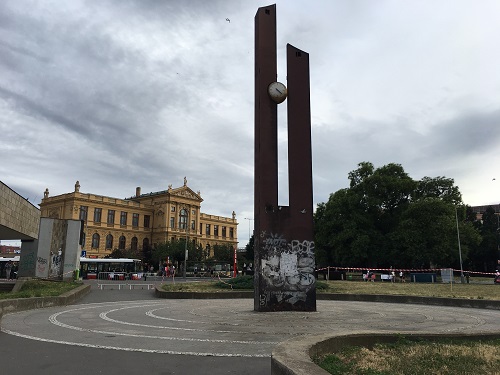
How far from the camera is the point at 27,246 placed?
35.9m

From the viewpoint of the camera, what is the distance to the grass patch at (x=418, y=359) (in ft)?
18.6

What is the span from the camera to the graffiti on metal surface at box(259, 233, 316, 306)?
49.9 ft

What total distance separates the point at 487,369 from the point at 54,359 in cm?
659

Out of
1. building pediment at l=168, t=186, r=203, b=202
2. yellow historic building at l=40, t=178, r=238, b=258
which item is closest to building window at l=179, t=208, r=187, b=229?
yellow historic building at l=40, t=178, r=238, b=258

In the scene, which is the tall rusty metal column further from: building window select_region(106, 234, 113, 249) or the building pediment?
the building pediment

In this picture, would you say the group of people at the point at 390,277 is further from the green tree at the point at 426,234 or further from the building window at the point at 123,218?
the building window at the point at 123,218

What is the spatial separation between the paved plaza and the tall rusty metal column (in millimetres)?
876

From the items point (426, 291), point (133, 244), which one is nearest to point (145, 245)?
point (133, 244)

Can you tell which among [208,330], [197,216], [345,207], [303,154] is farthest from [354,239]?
[197,216]

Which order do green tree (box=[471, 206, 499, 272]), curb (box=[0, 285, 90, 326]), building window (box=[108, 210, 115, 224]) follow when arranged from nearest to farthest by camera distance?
curb (box=[0, 285, 90, 326]), green tree (box=[471, 206, 499, 272]), building window (box=[108, 210, 115, 224])

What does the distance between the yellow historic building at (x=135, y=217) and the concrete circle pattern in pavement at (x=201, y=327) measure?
76037 mm

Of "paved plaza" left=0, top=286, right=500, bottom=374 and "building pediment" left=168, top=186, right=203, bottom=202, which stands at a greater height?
"building pediment" left=168, top=186, right=203, bottom=202

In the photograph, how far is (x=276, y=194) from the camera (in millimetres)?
15781

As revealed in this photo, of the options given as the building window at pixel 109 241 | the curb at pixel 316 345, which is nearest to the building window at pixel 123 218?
the building window at pixel 109 241
